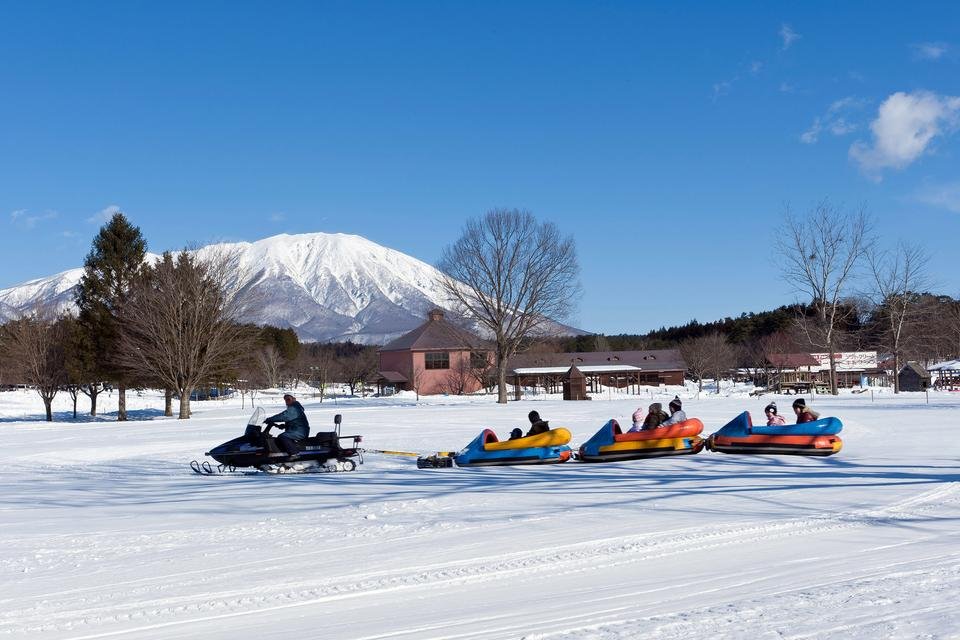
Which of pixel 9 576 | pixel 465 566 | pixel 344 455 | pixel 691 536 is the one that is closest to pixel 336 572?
pixel 465 566

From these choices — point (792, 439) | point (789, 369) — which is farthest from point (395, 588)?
point (789, 369)

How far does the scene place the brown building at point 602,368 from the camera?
88062 millimetres

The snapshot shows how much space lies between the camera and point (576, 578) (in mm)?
7496

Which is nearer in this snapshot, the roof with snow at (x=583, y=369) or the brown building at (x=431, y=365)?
the brown building at (x=431, y=365)

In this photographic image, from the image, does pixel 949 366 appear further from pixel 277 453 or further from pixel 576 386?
pixel 277 453

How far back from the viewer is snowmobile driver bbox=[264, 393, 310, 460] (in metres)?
16.9

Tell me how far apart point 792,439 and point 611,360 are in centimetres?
7727

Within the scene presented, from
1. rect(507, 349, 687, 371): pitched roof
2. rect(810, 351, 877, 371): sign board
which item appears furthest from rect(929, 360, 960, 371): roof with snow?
rect(507, 349, 687, 371): pitched roof

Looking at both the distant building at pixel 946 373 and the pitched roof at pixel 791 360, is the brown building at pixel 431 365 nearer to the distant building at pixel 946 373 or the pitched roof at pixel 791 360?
the pitched roof at pixel 791 360

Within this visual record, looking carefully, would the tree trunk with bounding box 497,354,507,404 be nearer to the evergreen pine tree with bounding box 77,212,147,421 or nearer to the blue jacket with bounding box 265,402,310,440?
the evergreen pine tree with bounding box 77,212,147,421

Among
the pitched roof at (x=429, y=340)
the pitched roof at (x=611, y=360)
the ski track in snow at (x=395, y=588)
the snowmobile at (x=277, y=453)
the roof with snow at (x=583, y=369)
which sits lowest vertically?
the ski track in snow at (x=395, y=588)

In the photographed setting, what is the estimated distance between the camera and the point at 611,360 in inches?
3703

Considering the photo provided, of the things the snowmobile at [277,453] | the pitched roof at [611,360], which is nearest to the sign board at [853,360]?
the pitched roof at [611,360]

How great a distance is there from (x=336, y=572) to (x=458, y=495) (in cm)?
515
